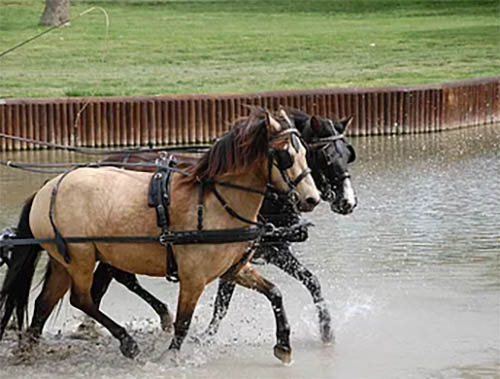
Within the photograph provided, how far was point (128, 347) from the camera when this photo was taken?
8891 millimetres

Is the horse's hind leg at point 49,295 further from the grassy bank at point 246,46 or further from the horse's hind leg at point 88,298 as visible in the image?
the grassy bank at point 246,46

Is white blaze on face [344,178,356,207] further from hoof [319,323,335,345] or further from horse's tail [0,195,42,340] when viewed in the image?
horse's tail [0,195,42,340]

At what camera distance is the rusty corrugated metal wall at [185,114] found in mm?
19234

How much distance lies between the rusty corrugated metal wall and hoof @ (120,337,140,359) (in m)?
10.3

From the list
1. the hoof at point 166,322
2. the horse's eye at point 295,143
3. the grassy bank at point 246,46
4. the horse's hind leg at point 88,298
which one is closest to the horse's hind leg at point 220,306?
the hoof at point 166,322

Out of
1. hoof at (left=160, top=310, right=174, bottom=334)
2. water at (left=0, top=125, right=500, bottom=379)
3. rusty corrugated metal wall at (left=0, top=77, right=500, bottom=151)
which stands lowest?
rusty corrugated metal wall at (left=0, top=77, right=500, bottom=151)

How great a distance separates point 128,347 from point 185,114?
36.2 ft

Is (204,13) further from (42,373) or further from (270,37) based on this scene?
(42,373)

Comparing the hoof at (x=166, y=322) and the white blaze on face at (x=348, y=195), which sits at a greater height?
the white blaze on face at (x=348, y=195)

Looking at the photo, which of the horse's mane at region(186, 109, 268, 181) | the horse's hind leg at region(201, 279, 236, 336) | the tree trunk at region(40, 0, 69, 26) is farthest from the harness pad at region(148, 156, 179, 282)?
the tree trunk at region(40, 0, 69, 26)

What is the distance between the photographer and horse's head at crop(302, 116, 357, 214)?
910 centimetres

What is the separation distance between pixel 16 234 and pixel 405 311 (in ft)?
10.8

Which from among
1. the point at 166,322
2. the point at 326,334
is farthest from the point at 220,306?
the point at 326,334

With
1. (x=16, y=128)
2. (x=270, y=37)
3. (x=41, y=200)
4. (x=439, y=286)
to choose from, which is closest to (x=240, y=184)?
(x=41, y=200)
